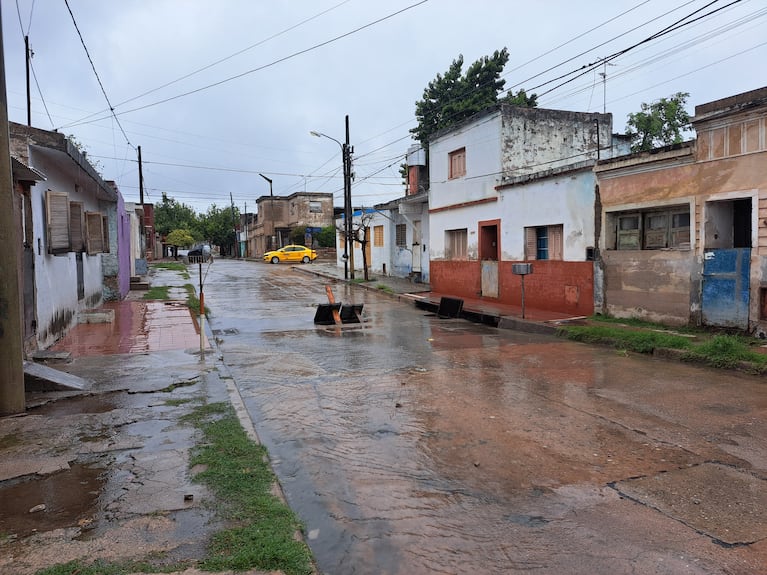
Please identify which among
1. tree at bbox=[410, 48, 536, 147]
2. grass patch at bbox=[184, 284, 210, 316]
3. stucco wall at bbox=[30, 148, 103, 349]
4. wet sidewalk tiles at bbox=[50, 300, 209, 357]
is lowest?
wet sidewalk tiles at bbox=[50, 300, 209, 357]

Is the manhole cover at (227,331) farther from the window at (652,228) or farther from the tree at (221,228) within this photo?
the tree at (221,228)

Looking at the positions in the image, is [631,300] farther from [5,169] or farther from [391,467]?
[5,169]

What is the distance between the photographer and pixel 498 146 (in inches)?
770

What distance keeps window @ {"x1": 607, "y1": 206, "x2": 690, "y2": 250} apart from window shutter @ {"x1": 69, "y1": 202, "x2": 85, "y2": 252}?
12.6 m

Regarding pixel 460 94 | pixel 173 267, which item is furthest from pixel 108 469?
pixel 173 267

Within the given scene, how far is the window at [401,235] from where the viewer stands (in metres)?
29.7

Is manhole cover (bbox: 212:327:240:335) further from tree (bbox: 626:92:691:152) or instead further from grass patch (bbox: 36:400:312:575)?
tree (bbox: 626:92:691:152)

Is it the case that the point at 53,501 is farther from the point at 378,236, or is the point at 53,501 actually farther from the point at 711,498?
the point at 378,236

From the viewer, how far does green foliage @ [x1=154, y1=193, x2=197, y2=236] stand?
73.6m

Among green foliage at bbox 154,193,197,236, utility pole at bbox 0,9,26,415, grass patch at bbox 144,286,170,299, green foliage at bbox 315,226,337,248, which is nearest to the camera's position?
utility pole at bbox 0,9,26,415

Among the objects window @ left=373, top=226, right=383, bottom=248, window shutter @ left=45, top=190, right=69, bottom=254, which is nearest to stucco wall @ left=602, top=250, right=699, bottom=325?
window shutter @ left=45, top=190, right=69, bottom=254

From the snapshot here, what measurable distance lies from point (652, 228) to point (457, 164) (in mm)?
10014

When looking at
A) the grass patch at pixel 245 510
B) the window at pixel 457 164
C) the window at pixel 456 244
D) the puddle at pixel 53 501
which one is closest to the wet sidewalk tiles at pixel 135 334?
the grass patch at pixel 245 510

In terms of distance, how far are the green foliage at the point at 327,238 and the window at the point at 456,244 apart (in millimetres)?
31246
